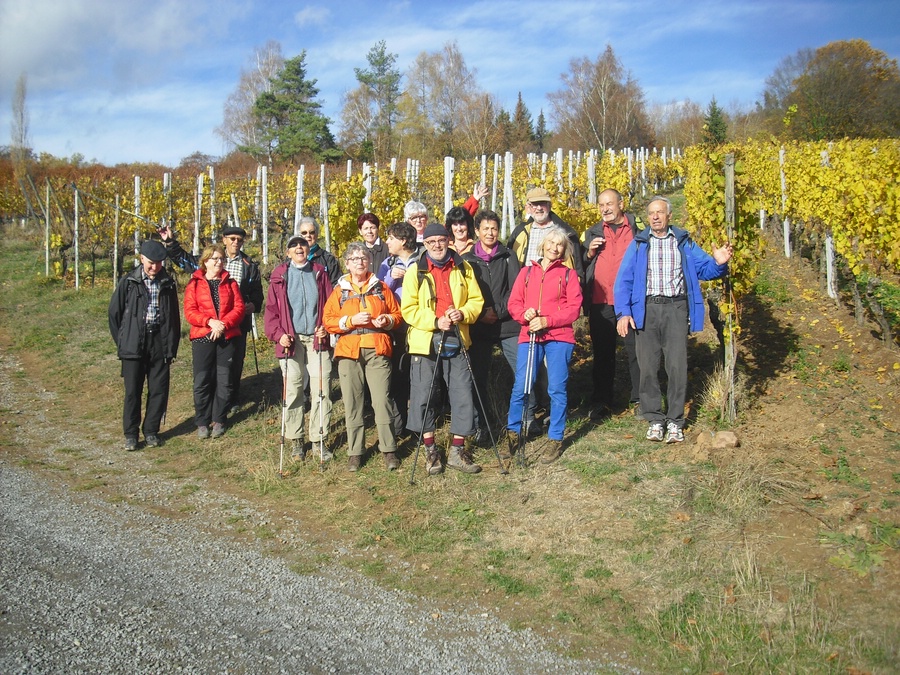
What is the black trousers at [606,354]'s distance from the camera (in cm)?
630

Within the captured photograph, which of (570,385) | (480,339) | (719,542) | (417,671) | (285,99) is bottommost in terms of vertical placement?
(417,671)

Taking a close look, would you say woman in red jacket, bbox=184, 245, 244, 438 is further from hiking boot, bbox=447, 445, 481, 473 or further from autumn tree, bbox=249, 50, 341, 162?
autumn tree, bbox=249, 50, 341, 162

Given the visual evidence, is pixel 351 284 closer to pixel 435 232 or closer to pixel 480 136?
pixel 435 232

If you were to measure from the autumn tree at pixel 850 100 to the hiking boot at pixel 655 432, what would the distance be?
27.1 m

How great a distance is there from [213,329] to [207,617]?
340cm

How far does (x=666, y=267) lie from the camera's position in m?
5.61

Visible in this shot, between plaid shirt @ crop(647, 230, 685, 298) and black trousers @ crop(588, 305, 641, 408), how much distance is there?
0.65 m

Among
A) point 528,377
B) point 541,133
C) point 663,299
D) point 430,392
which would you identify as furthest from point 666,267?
point 541,133

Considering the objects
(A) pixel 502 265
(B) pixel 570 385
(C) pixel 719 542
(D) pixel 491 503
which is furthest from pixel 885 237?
(D) pixel 491 503

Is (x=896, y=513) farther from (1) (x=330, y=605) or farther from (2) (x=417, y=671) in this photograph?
(1) (x=330, y=605)

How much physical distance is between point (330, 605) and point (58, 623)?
54.2 inches

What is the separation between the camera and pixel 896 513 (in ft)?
13.5

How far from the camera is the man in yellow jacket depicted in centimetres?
530

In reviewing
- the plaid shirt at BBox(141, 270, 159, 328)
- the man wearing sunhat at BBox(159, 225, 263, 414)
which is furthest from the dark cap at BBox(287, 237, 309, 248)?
the plaid shirt at BBox(141, 270, 159, 328)
